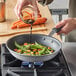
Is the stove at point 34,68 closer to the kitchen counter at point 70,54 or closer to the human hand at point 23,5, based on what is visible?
the kitchen counter at point 70,54

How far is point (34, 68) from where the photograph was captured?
3.69 ft

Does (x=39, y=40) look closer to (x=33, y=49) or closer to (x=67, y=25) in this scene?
(x=33, y=49)

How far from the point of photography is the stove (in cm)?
109

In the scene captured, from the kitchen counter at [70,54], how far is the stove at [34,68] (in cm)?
3

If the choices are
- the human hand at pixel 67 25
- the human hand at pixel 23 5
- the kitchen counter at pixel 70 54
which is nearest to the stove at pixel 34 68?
the kitchen counter at pixel 70 54

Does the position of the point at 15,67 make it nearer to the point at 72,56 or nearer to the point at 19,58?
the point at 19,58

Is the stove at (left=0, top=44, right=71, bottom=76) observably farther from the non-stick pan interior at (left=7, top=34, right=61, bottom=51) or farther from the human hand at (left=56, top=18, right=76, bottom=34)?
the human hand at (left=56, top=18, right=76, bottom=34)

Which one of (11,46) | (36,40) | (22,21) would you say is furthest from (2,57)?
(22,21)

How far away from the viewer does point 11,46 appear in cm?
124

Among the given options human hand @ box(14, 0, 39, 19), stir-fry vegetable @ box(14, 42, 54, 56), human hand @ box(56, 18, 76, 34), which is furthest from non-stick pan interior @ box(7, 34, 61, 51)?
human hand @ box(14, 0, 39, 19)

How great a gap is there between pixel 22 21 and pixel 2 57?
1.67ft

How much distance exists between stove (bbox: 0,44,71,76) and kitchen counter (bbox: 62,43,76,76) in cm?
3

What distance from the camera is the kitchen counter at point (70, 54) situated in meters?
1.20

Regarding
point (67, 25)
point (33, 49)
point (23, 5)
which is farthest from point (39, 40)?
point (23, 5)
